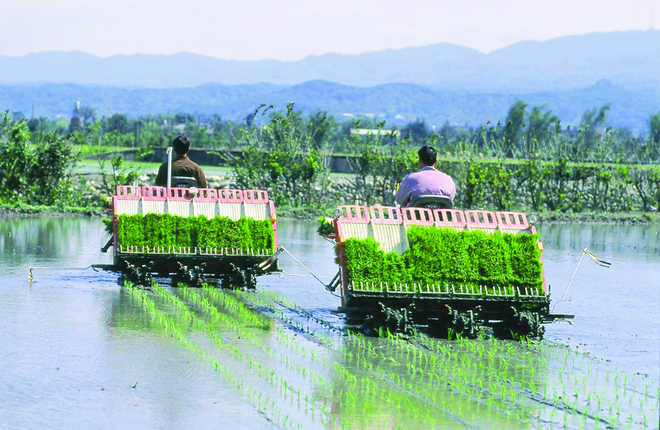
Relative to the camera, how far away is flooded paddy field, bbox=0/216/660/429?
9.28m

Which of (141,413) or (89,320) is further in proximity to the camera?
(89,320)

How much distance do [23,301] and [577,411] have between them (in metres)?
8.37

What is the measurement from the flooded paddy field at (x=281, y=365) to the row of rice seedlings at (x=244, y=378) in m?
0.02

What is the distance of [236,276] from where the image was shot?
17578 millimetres

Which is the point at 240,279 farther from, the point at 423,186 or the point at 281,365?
the point at 281,365

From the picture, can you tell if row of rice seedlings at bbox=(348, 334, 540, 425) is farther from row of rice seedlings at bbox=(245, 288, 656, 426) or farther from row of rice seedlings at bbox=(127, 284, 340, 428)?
row of rice seedlings at bbox=(127, 284, 340, 428)

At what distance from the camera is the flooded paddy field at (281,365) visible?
928 centimetres

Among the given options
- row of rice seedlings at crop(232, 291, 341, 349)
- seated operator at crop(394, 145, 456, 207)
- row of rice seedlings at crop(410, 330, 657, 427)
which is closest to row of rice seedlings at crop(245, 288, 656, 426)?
row of rice seedlings at crop(410, 330, 657, 427)

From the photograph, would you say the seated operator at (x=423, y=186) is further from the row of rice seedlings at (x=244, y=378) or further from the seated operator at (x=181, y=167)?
the seated operator at (x=181, y=167)

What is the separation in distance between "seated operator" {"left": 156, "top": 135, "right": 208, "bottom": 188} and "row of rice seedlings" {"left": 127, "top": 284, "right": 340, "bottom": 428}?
Answer: 4.57m

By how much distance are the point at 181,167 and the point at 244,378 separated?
847 centimetres

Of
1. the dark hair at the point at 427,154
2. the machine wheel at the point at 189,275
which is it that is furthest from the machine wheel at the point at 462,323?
the machine wheel at the point at 189,275

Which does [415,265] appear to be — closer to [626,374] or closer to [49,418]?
[626,374]

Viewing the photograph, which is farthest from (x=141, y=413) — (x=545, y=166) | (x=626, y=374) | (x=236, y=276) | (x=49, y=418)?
Answer: (x=545, y=166)
